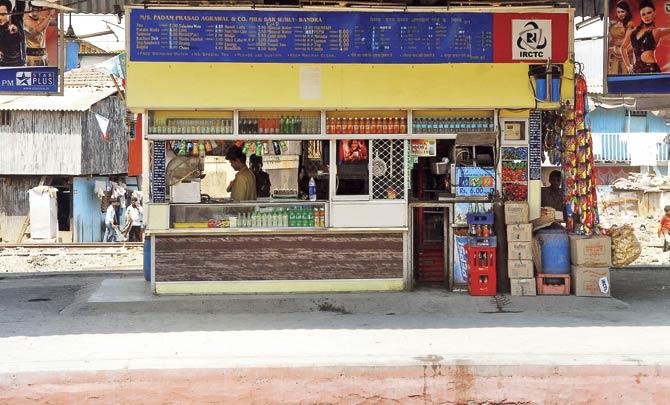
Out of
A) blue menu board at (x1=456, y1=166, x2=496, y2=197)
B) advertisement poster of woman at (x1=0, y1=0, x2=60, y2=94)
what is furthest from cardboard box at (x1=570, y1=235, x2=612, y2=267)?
advertisement poster of woman at (x1=0, y1=0, x2=60, y2=94)

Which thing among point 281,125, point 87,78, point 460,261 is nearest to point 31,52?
point 281,125

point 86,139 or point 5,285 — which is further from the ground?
point 86,139

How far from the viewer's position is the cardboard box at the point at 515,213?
1002 cm

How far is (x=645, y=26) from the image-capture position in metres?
9.83

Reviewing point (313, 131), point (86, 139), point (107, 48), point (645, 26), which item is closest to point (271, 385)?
point (313, 131)

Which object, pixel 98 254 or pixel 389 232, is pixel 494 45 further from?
pixel 98 254

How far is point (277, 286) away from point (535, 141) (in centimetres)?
376

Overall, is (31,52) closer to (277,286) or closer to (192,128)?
(192,128)

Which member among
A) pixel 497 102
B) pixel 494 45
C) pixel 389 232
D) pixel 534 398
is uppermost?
pixel 494 45

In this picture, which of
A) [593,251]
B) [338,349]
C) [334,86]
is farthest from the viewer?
[334,86]

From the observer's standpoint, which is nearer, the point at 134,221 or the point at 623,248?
the point at 623,248

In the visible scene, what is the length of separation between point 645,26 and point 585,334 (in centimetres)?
401

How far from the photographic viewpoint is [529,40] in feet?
33.3

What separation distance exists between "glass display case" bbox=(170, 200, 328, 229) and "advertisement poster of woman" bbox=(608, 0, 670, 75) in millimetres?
4021
